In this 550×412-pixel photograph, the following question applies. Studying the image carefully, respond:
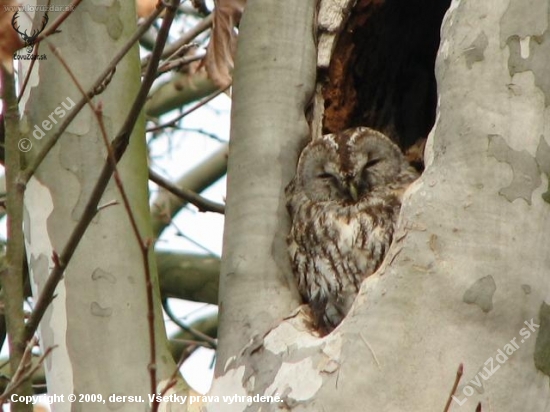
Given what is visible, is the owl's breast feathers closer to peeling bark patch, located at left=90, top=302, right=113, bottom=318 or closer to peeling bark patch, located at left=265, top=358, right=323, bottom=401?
peeling bark patch, located at left=265, top=358, right=323, bottom=401

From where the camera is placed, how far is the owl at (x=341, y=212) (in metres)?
3.58

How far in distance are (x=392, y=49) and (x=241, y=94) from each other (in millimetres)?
1076

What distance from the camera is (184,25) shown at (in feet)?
19.6

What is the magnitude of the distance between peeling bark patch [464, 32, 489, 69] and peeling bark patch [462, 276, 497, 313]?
668 millimetres

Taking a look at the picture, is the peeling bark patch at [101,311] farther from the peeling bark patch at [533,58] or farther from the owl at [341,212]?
the peeling bark patch at [533,58]

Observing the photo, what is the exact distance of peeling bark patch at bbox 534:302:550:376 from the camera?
2701 millimetres

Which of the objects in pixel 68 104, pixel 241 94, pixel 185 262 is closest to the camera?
pixel 68 104

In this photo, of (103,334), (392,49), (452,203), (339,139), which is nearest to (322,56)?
(339,139)

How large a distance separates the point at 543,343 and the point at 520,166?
489 mm

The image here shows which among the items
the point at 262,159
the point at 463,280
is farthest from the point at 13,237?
the point at 463,280

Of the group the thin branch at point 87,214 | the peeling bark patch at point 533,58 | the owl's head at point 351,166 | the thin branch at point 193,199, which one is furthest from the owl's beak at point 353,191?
the thin branch at point 87,214

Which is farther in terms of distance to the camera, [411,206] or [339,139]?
[339,139]

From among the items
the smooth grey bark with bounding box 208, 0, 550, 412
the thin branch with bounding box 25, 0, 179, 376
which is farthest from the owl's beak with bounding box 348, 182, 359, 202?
the thin branch with bounding box 25, 0, 179, 376

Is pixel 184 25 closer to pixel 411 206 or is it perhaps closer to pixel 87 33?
pixel 87 33
